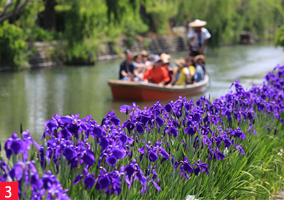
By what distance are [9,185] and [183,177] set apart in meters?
1.25

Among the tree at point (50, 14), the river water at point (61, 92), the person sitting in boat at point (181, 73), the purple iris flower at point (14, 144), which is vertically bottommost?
the river water at point (61, 92)

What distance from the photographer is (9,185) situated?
2.13m

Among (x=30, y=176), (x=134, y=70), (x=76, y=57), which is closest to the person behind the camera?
(x=30, y=176)

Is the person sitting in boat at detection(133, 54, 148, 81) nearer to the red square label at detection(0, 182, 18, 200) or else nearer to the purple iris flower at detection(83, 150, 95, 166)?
the purple iris flower at detection(83, 150, 95, 166)

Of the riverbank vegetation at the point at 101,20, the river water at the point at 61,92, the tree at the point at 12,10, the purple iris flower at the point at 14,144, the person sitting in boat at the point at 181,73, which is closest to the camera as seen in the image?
the purple iris flower at the point at 14,144

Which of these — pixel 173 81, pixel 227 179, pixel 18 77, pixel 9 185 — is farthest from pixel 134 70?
pixel 9 185

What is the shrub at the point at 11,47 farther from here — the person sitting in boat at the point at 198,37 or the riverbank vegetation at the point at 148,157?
the riverbank vegetation at the point at 148,157

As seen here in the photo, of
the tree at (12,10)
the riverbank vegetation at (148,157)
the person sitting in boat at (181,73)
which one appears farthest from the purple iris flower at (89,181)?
the tree at (12,10)

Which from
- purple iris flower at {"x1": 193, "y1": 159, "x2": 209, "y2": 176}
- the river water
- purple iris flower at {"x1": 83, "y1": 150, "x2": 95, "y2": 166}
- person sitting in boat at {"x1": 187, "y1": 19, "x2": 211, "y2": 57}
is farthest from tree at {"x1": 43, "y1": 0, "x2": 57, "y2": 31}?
purple iris flower at {"x1": 83, "y1": 150, "x2": 95, "y2": 166}

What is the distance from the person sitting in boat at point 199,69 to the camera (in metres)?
11.6

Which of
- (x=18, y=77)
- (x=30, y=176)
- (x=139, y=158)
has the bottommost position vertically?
(x=18, y=77)

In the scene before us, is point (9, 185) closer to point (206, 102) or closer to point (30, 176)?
point (30, 176)

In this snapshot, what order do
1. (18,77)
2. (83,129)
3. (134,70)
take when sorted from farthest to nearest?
(18,77) < (134,70) < (83,129)

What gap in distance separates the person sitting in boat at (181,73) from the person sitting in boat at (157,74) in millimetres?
506
